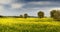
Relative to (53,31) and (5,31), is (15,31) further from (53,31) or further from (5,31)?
(53,31)

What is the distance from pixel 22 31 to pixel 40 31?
2.56 m

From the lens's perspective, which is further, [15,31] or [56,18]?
[56,18]

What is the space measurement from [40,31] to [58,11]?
37393 millimetres

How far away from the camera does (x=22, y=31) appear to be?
75.3ft

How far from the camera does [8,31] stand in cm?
2248

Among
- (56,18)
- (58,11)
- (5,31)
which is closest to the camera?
(5,31)

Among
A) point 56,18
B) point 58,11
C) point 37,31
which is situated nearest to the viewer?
point 37,31

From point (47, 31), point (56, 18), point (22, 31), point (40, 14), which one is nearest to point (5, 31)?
point (22, 31)

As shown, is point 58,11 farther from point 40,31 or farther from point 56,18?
point 40,31

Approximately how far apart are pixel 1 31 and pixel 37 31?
4854mm

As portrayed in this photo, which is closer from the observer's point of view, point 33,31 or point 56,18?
point 33,31

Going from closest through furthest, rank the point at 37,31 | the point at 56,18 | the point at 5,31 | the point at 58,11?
the point at 5,31, the point at 37,31, the point at 56,18, the point at 58,11

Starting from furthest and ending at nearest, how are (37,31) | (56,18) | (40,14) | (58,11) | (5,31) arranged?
(40,14) < (58,11) < (56,18) < (37,31) < (5,31)

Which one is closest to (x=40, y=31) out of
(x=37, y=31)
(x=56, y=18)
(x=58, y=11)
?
(x=37, y=31)
